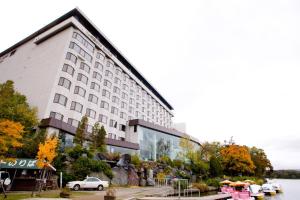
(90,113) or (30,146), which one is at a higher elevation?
(90,113)

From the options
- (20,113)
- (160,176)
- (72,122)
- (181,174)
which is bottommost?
(160,176)

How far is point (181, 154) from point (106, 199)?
46.1 metres

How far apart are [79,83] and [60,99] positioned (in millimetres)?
6797

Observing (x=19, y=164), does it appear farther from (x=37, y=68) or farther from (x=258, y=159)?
(x=258, y=159)

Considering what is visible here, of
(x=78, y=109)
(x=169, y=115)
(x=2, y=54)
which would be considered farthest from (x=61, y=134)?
(x=169, y=115)

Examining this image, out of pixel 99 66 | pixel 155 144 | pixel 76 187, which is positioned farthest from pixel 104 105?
pixel 76 187

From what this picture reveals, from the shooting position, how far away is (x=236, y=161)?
210 ft

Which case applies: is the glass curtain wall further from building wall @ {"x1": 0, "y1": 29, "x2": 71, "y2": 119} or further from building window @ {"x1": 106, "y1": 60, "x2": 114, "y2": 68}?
building wall @ {"x1": 0, "y1": 29, "x2": 71, "y2": 119}

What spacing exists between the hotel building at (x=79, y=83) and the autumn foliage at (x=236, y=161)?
43.8 ft

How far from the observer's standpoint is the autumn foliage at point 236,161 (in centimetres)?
6362

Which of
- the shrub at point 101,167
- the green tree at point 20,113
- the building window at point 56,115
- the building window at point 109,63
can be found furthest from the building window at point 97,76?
the shrub at point 101,167

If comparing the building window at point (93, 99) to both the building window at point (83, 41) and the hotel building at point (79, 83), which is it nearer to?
the hotel building at point (79, 83)

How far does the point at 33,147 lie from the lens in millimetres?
32781

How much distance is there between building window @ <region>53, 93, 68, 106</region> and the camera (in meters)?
42.4
